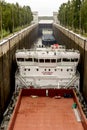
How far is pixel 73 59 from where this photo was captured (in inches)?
1094

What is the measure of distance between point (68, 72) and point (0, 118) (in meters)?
8.91

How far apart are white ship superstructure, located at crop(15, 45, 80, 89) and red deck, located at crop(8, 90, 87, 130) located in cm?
131

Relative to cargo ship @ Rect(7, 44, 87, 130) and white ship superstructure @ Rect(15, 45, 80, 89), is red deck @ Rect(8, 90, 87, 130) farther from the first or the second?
white ship superstructure @ Rect(15, 45, 80, 89)

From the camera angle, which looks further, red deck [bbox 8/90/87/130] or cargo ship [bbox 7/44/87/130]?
cargo ship [bbox 7/44/87/130]

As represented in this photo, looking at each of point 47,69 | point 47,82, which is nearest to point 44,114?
point 47,82

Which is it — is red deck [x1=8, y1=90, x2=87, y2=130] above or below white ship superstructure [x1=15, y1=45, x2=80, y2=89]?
below

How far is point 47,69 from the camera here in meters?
27.9

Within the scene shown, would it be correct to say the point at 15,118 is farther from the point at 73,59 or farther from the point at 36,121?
the point at 73,59

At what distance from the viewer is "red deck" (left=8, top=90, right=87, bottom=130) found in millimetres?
20297

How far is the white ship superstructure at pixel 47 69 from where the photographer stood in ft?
91.0

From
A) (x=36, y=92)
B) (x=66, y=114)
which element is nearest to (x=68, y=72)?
(x=36, y=92)

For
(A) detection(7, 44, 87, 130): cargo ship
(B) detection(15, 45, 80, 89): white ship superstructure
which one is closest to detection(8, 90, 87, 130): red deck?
(A) detection(7, 44, 87, 130): cargo ship

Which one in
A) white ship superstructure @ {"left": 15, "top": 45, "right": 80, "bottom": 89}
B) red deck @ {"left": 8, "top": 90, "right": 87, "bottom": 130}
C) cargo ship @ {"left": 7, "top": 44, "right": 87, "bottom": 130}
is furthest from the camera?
white ship superstructure @ {"left": 15, "top": 45, "right": 80, "bottom": 89}

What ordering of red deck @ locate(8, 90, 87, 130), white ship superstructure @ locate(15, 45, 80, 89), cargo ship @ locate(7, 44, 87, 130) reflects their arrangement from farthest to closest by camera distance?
white ship superstructure @ locate(15, 45, 80, 89) < cargo ship @ locate(7, 44, 87, 130) < red deck @ locate(8, 90, 87, 130)
